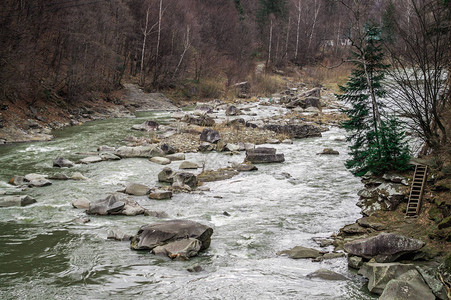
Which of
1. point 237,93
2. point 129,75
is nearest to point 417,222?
point 237,93

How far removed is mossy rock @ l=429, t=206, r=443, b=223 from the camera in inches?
307

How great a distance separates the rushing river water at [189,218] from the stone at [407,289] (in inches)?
18.9

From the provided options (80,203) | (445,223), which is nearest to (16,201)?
(80,203)

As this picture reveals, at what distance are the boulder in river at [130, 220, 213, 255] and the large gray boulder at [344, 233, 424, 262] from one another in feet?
9.48

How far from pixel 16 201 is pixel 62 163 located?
4574mm

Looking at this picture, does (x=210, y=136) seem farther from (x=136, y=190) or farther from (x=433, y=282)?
(x=433, y=282)

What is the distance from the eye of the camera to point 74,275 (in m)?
6.33

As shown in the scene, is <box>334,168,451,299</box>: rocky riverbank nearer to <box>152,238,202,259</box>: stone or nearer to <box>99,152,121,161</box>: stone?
<box>152,238,202,259</box>: stone

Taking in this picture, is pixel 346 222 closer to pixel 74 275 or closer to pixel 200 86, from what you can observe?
pixel 74 275

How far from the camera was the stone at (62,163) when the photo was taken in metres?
14.4

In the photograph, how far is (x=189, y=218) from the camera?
9570 mm

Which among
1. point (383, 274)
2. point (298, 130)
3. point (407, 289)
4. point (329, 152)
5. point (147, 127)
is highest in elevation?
point (298, 130)

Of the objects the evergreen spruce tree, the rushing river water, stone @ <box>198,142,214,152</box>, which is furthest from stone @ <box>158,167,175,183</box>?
the evergreen spruce tree

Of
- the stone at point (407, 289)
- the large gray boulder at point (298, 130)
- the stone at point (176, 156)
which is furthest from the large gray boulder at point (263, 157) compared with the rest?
the stone at point (407, 289)
